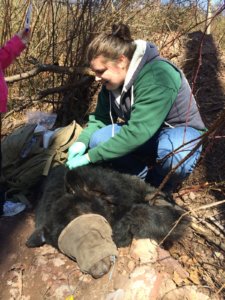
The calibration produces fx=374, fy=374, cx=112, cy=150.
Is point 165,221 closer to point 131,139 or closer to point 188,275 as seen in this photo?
point 188,275

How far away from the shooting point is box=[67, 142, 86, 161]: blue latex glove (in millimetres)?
2649

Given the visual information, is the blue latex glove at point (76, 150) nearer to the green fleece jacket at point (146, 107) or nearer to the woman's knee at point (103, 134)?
the woman's knee at point (103, 134)

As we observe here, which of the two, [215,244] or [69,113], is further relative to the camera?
[69,113]

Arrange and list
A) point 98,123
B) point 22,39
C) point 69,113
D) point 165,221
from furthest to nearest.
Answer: point 69,113
point 98,123
point 22,39
point 165,221

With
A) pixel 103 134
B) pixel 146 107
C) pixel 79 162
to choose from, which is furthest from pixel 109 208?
pixel 103 134

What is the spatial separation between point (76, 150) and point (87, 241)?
86cm

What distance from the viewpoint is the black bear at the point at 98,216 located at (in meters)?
1.97

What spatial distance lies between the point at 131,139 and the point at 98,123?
2.24 feet

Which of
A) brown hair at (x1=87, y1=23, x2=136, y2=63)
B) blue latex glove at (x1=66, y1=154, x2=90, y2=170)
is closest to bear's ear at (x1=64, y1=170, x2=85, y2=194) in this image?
blue latex glove at (x1=66, y1=154, x2=90, y2=170)

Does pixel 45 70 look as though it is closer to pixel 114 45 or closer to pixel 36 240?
pixel 114 45

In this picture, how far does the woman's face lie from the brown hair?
0.09ft

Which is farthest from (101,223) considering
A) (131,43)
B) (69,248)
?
(131,43)

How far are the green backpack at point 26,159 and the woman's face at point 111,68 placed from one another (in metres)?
0.65

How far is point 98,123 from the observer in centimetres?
292
